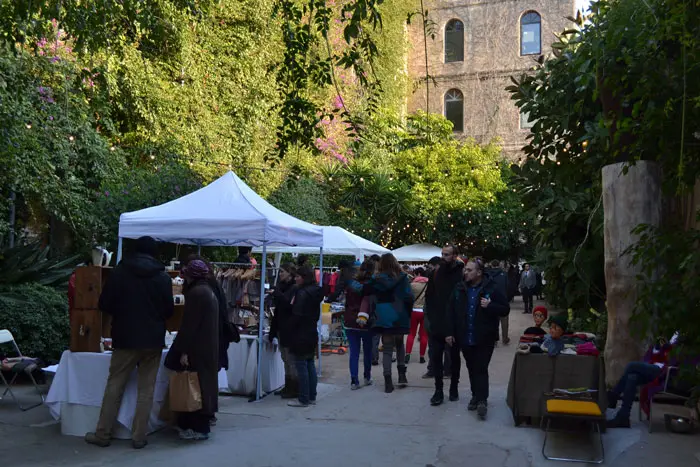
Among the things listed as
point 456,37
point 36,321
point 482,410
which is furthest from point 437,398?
point 456,37

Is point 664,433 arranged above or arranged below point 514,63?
below

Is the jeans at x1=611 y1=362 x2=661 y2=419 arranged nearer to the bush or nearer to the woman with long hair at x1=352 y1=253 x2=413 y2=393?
the woman with long hair at x1=352 y1=253 x2=413 y2=393

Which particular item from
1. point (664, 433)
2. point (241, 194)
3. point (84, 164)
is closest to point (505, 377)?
point (664, 433)

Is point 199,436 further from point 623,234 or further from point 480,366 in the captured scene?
point 623,234

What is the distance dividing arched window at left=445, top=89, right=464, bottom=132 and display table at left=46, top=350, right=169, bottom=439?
116ft

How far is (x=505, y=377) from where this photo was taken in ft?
35.8

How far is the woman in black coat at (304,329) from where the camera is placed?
839cm

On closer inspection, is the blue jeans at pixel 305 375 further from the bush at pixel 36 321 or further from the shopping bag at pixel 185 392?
the bush at pixel 36 321

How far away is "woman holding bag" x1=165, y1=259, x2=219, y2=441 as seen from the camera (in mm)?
6617

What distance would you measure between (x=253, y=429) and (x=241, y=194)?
325 centimetres

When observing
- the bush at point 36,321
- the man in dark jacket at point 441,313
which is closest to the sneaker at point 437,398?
the man in dark jacket at point 441,313

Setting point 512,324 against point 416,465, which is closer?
point 416,465

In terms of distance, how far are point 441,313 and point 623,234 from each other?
2.25 meters

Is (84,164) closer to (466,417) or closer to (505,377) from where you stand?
(505,377)
